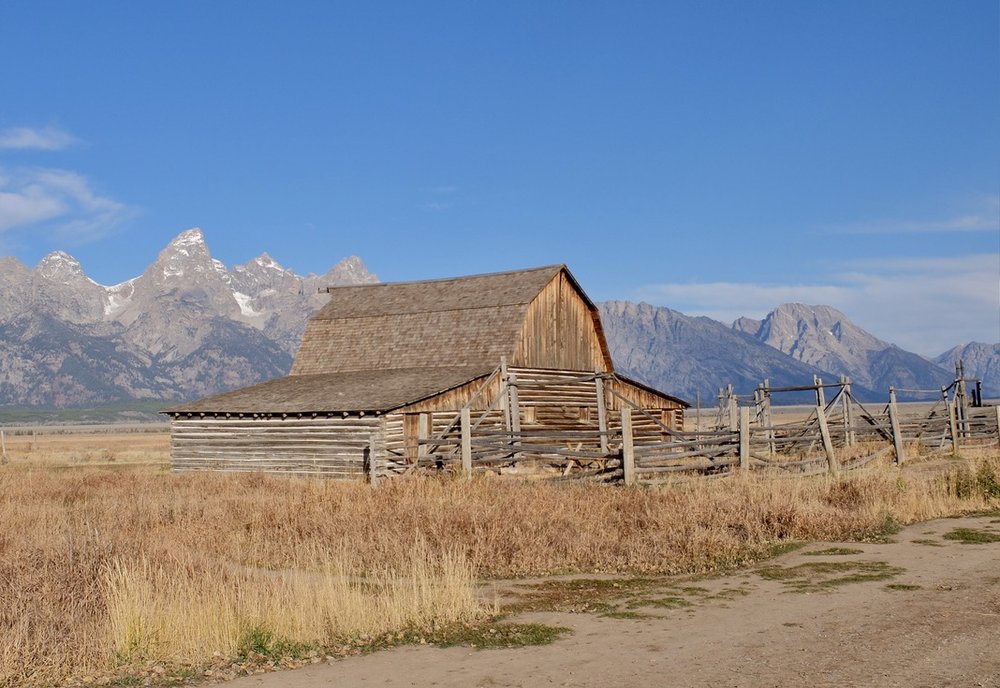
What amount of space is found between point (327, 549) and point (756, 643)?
22.9 feet

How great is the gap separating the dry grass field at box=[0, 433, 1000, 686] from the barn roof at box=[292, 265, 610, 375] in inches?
539

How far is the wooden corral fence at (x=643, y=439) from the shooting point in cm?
2356

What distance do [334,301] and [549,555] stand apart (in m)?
30.6

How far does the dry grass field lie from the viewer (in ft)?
29.4

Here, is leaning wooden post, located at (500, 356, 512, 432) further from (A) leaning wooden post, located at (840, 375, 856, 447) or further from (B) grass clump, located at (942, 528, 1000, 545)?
(B) grass clump, located at (942, 528, 1000, 545)

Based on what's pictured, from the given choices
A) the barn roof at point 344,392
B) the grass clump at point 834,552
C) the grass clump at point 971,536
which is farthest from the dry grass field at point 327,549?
the barn roof at point 344,392

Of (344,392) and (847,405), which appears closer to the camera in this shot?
(847,405)

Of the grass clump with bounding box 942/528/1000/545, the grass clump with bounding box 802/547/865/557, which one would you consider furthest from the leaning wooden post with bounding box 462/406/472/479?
the grass clump with bounding box 942/528/1000/545

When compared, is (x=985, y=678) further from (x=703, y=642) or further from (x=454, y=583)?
(x=454, y=583)

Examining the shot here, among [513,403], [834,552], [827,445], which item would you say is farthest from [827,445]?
[834,552]

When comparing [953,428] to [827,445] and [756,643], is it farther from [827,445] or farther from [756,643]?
[756,643]

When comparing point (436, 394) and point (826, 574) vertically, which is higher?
point (436, 394)

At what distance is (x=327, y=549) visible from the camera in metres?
14.0

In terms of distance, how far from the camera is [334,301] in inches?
1686
